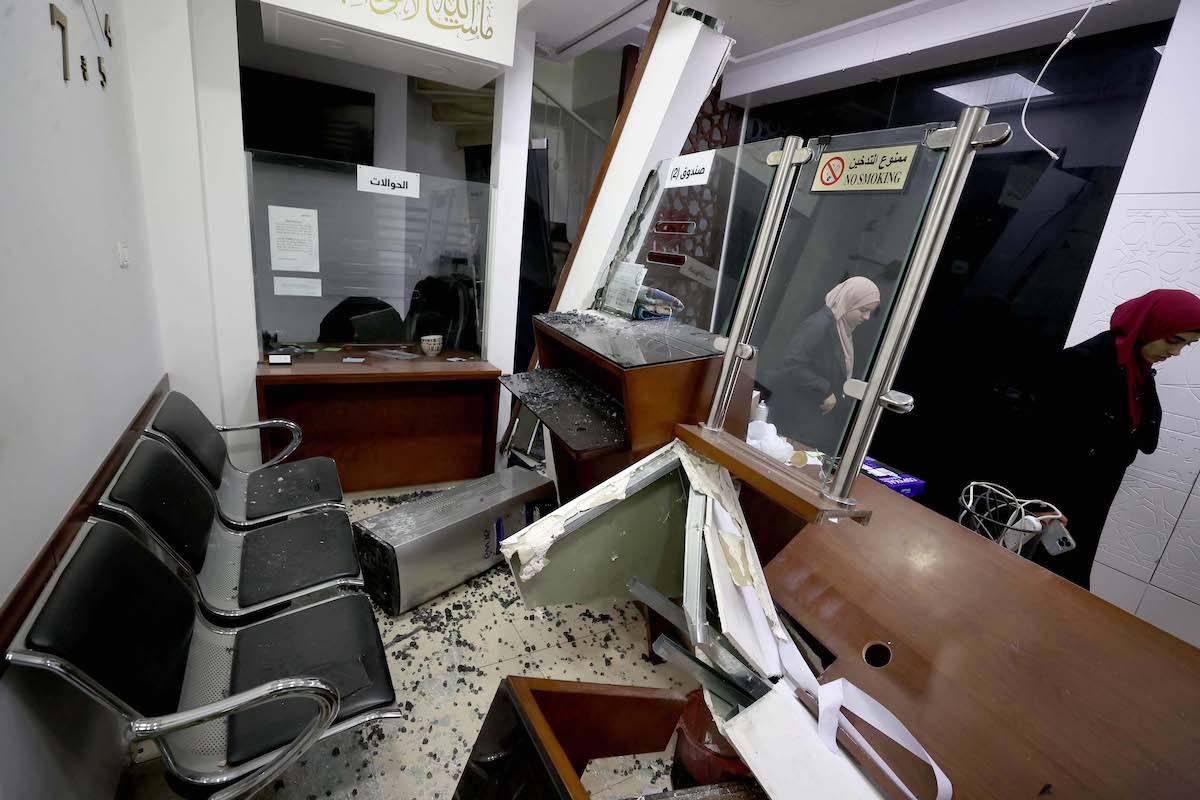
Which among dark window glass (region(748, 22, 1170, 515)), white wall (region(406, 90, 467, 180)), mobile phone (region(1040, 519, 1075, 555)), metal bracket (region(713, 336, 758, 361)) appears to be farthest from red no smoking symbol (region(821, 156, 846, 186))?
white wall (region(406, 90, 467, 180))

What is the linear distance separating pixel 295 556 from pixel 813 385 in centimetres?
165

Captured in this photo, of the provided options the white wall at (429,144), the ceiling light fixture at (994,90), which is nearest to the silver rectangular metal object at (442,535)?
the white wall at (429,144)

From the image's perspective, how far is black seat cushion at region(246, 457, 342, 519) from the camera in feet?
6.35

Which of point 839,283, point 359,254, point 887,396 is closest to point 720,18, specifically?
point 839,283

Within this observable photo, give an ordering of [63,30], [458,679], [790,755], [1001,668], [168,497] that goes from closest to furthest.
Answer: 1. [790,755]
2. [1001,668]
3. [63,30]
4. [168,497]
5. [458,679]

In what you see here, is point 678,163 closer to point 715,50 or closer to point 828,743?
point 715,50

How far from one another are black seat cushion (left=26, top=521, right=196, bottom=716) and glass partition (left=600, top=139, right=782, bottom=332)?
147 cm

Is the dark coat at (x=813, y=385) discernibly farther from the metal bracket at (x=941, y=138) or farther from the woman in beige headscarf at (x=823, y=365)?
the metal bracket at (x=941, y=138)

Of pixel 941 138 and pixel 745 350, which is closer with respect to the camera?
pixel 941 138

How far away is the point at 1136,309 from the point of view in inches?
69.9

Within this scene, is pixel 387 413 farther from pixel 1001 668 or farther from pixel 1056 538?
pixel 1056 538

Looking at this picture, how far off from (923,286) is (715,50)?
5.78ft

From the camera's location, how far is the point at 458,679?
1.78m

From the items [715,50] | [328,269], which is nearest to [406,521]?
[328,269]
